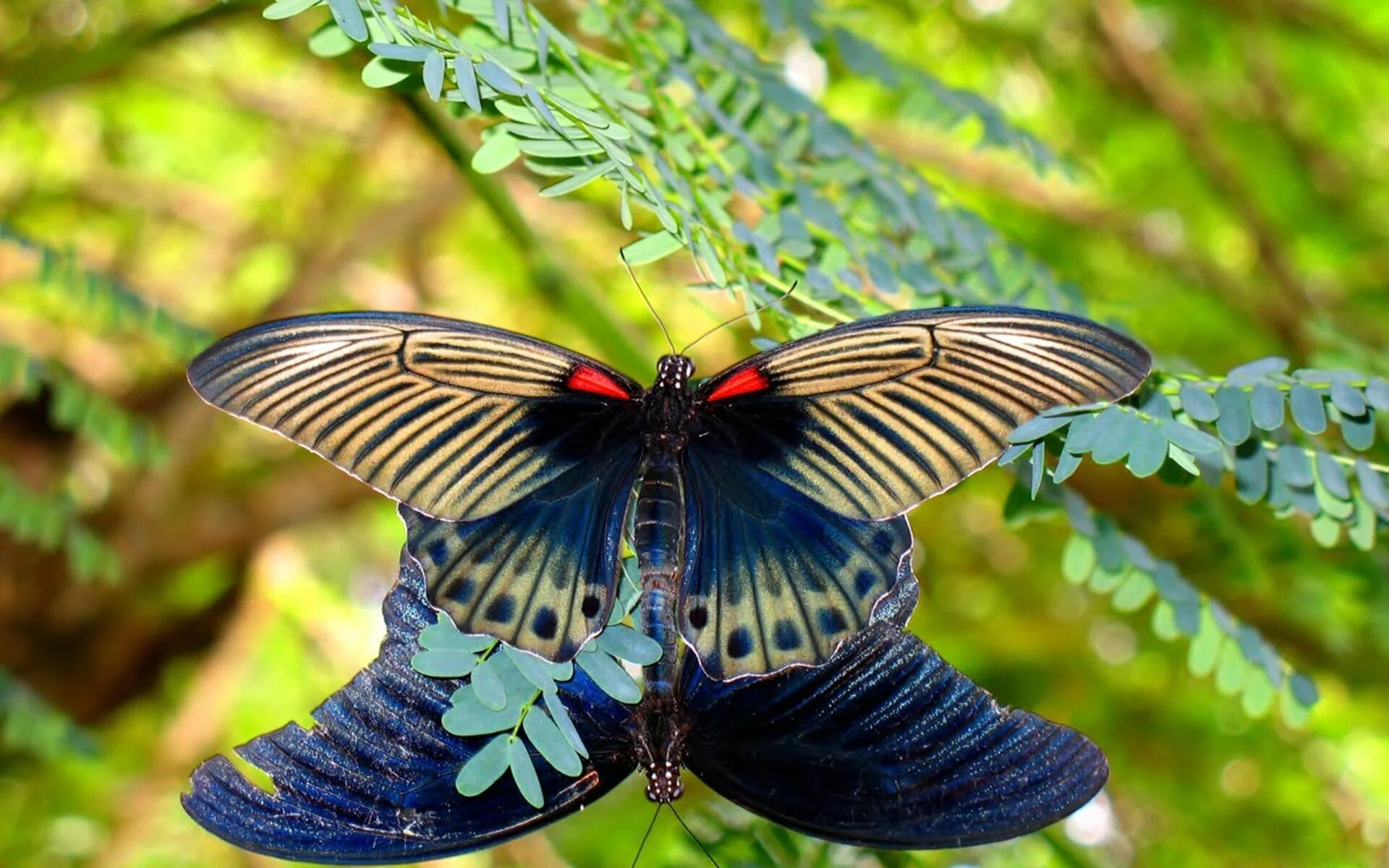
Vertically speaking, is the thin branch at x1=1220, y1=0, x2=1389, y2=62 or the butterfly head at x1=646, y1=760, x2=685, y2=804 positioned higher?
the thin branch at x1=1220, y1=0, x2=1389, y2=62

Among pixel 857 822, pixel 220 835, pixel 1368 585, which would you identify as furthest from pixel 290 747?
pixel 1368 585

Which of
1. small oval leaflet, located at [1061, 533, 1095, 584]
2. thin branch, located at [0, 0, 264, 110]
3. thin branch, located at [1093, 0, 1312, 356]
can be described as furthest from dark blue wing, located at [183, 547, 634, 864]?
thin branch, located at [1093, 0, 1312, 356]

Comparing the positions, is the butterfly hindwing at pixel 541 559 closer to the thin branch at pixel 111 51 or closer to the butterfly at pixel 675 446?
the butterfly at pixel 675 446

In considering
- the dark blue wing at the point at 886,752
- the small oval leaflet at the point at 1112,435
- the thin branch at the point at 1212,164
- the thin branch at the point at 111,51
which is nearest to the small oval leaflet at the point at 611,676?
the dark blue wing at the point at 886,752

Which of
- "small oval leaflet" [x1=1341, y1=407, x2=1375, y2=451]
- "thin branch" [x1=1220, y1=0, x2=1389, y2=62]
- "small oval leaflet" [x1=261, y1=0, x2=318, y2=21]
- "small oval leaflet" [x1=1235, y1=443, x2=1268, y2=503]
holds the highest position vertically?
"thin branch" [x1=1220, y1=0, x2=1389, y2=62]

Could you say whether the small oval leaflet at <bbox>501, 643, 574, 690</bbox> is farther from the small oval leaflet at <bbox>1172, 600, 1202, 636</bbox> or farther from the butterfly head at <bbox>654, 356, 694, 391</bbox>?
the small oval leaflet at <bbox>1172, 600, 1202, 636</bbox>

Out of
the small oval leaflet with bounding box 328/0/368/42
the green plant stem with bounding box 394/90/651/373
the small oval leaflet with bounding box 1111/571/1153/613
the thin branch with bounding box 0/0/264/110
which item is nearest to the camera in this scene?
the small oval leaflet with bounding box 328/0/368/42

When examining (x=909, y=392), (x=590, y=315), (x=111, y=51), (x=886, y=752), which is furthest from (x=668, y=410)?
(x=111, y=51)

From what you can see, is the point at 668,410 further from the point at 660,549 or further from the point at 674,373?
the point at 660,549
